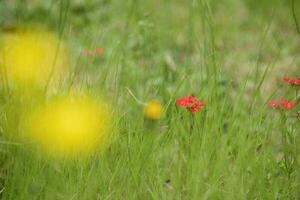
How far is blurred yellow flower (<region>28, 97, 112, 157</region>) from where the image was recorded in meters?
1.77

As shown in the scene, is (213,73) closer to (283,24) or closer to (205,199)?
(205,199)

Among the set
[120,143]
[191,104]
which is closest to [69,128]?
[120,143]

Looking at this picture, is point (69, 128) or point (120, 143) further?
point (120, 143)

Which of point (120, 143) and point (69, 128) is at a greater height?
point (69, 128)

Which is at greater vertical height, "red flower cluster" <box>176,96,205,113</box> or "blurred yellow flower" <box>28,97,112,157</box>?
"red flower cluster" <box>176,96,205,113</box>

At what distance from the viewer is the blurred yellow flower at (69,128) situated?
177cm

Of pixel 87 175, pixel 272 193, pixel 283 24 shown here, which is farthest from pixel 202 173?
pixel 283 24

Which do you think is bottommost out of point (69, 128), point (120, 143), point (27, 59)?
point (120, 143)

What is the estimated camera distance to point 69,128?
177 cm

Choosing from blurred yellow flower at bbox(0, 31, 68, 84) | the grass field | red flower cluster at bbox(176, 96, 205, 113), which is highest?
blurred yellow flower at bbox(0, 31, 68, 84)

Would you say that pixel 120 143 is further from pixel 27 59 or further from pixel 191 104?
pixel 27 59

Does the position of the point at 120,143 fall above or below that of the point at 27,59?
below

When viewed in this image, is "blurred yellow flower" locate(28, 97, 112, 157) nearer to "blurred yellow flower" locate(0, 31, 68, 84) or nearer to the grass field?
the grass field

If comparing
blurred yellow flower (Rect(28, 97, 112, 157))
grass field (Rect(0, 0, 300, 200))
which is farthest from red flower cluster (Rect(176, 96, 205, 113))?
blurred yellow flower (Rect(28, 97, 112, 157))
